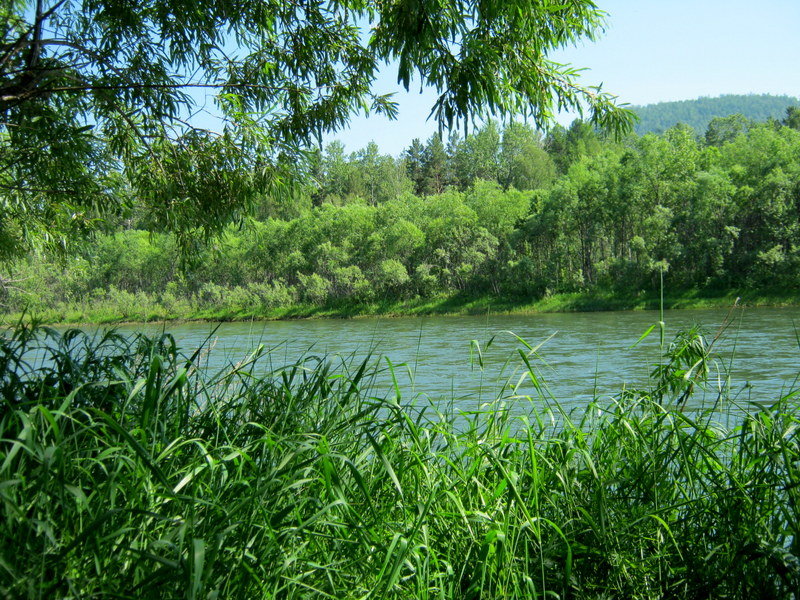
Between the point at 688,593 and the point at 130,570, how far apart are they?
1809 millimetres

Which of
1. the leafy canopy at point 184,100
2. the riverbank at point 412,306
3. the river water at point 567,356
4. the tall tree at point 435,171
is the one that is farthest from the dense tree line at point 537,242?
the leafy canopy at point 184,100

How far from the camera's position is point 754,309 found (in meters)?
30.3

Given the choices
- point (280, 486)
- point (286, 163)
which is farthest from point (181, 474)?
point (286, 163)

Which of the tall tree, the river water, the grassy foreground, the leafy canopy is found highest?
the tall tree

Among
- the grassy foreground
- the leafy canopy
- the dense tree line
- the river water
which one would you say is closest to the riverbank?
the dense tree line

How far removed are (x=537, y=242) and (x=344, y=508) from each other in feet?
144

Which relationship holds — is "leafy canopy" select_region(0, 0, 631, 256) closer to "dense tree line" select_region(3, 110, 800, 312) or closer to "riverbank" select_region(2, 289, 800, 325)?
"dense tree line" select_region(3, 110, 800, 312)

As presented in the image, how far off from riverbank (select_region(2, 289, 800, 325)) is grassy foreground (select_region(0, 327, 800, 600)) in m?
32.7

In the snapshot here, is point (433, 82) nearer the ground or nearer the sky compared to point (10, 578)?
nearer the sky

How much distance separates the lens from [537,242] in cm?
4481

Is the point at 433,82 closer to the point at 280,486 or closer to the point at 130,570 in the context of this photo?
the point at 280,486

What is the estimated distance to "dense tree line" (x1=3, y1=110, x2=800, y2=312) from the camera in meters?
36.2

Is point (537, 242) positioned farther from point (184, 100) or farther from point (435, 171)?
point (184, 100)

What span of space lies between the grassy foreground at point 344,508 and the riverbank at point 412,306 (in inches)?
1286
